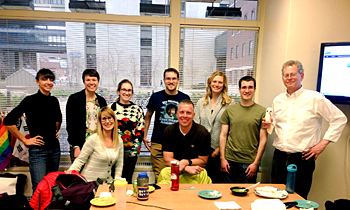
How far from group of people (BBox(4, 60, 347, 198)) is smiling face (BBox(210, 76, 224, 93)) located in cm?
1

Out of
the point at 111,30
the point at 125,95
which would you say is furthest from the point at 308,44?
the point at 111,30

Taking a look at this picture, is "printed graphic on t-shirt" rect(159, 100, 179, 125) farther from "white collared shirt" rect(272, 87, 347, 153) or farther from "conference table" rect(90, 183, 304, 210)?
"white collared shirt" rect(272, 87, 347, 153)

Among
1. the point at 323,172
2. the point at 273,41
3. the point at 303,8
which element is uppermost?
the point at 303,8

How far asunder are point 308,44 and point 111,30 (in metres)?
2.53

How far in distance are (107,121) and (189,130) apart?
820 mm

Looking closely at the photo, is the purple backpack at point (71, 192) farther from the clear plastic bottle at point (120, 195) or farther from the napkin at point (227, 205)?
the napkin at point (227, 205)

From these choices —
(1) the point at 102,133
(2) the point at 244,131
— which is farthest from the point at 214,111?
(1) the point at 102,133

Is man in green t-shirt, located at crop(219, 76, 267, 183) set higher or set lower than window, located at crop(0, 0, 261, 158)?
lower

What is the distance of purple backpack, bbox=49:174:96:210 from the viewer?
1.83 metres

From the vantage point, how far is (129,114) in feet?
8.79

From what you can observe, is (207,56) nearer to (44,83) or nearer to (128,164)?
(128,164)

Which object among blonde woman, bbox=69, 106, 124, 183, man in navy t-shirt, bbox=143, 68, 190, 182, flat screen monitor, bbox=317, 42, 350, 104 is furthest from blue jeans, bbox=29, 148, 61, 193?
flat screen monitor, bbox=317, 42, 350, 104

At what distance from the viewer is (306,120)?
2250 mm

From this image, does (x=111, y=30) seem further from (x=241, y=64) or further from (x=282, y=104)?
(x=282, y=104)
